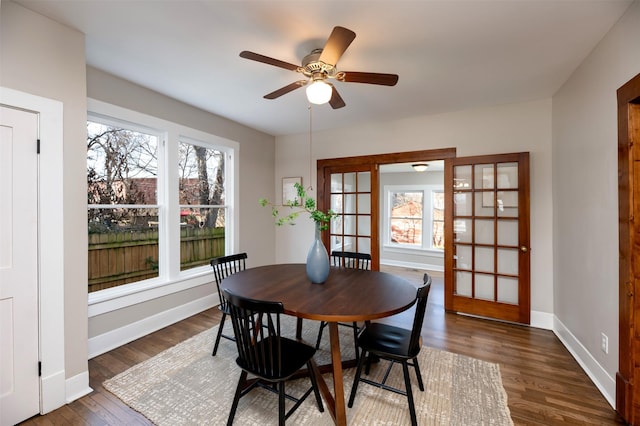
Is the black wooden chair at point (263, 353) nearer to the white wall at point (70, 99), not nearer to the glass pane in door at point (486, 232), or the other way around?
the white wall at point (70, 99)

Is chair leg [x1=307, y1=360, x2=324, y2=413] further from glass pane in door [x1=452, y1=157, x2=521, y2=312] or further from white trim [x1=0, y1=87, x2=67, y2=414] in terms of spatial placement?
glass pane in door [x1=452, y1=157, x2=521, y2=312]

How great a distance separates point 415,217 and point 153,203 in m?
5.54

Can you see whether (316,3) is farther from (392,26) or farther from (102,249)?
(102,249)

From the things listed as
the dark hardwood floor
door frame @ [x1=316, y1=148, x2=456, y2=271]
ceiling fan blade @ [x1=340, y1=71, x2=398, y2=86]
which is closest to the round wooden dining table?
the dark hardwood floor

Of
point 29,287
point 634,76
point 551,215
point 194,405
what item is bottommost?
point 194,405

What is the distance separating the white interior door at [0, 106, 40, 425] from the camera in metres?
1.71

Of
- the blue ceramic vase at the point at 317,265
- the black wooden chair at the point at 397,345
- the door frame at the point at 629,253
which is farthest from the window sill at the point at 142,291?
the door frame at the point at 629,253

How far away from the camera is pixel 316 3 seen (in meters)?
1.69

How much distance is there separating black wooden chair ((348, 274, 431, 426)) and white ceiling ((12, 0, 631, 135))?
5.66 feet

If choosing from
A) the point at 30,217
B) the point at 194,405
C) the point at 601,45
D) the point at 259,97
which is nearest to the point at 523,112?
the point at 601,45

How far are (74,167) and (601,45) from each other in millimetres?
3961

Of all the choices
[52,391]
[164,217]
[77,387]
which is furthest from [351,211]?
[52,391]

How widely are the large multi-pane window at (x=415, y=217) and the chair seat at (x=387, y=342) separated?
15.9ft

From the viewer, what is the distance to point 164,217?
127 inches
